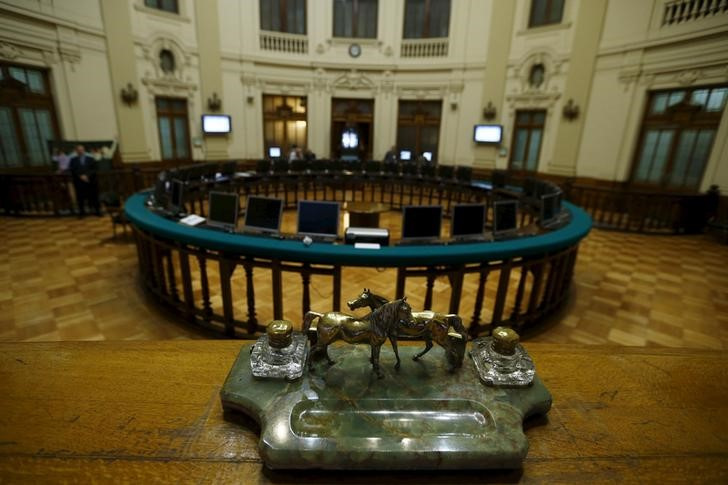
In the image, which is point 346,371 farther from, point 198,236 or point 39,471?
point 198,236

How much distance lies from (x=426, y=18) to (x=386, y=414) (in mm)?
13817

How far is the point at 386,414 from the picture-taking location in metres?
0.84

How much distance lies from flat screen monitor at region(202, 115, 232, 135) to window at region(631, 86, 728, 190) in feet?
39.6

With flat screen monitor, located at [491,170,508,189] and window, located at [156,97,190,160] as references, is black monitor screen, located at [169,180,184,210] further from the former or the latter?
window, located at [156,97,190,160]

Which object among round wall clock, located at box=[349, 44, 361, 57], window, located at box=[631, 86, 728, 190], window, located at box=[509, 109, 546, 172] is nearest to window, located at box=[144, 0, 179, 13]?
round wall clock, located at box=[349, 44, 361, 57]

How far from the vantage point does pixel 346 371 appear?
3.23 feet

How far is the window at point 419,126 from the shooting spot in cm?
1266

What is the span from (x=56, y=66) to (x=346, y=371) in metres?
11.3

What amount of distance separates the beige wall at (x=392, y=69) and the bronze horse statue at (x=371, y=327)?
10.4 m

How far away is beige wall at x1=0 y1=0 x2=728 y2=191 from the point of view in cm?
815

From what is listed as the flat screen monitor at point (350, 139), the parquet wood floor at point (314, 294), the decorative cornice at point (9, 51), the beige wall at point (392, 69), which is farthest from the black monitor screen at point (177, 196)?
the flat screen monitor at point (350, 139)

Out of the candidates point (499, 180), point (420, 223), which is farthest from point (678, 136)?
point (420, 223)

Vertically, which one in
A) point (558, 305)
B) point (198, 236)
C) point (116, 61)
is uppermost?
point (116, 61)

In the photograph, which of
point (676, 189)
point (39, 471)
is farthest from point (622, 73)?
point (39, 471)
